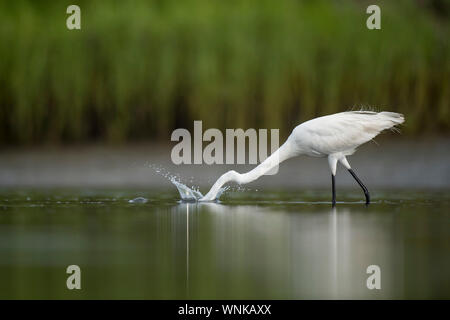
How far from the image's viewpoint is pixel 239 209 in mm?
11547

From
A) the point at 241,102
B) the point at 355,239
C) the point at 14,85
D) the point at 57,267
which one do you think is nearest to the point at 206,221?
the point at 355,239

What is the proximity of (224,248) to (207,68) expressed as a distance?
1050 centimetres

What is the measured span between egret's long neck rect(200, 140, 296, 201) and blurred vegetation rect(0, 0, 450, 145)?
4.86m

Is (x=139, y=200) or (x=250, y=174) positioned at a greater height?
(x=250, y=174)

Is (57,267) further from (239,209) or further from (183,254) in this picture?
(239,209)

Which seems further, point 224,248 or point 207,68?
point 207,68

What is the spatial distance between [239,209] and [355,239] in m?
3.29

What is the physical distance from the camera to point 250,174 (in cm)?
1237
